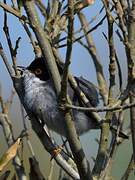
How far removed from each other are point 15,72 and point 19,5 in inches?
20.5

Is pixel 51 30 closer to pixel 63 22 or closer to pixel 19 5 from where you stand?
pixel 63 22

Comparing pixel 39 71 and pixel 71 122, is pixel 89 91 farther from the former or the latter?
pixel 71 122

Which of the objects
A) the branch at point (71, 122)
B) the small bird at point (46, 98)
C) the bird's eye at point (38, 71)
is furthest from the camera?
the bird's eye at point (38, 71)

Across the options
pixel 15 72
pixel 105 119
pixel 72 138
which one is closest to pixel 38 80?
pixel 15 72

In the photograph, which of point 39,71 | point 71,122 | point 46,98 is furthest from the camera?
point 39,71

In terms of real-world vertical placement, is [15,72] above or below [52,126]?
above

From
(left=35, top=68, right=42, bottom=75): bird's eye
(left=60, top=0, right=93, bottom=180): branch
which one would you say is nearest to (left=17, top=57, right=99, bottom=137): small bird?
(left=35, top=68, right=42, bottom=75): bird's eye

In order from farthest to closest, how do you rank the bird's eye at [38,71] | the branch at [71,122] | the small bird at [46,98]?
1. the bird's eye at [38,71]
2. the small bird at [46,98]
3. the branch at [71,122]

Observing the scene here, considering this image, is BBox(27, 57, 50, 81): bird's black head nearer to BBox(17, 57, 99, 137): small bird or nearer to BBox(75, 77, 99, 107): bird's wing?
BBox(17, 57, 99, 137): small bird

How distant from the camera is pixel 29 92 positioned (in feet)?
12.6

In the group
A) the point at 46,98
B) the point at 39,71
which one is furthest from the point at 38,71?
the point at 46,98

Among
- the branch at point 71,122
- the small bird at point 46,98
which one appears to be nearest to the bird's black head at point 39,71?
the small bird at point 46,98

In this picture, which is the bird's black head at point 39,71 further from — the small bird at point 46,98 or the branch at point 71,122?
the branch at point 71,122

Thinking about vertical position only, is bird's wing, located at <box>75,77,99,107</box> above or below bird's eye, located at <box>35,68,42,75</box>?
below
